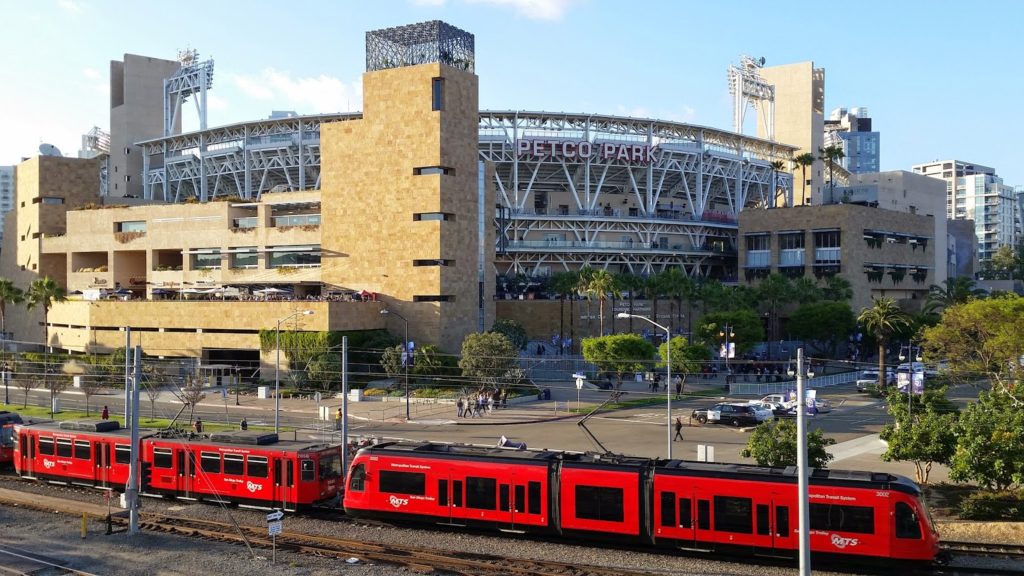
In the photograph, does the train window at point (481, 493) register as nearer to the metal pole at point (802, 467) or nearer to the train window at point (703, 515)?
the train window at point (703, 515)

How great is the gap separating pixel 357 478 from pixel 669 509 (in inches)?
424

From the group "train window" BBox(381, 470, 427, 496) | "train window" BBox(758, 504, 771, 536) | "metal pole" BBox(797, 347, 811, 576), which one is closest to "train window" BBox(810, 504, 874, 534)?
"train window" BBox(758, 504, 771, 536)

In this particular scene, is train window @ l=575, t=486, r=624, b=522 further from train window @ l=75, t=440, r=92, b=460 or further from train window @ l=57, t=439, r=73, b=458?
train window @ l=57, t=439, r=73, b=458

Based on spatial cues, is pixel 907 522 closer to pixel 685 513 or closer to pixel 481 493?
pixel 685 513

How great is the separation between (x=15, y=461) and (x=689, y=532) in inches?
1197

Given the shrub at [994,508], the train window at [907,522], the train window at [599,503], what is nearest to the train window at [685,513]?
the train window at [599,503]

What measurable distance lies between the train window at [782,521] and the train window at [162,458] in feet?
74.2

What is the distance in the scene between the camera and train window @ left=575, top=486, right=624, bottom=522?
2652 centimetres

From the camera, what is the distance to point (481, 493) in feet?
92.6

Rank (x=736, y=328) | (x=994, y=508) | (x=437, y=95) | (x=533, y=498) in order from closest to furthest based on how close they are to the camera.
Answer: (x=533, y=498)
(x=994, y=508)
(x=437, y=95)
(x=736, y=328)

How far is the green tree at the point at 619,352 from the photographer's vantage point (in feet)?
224

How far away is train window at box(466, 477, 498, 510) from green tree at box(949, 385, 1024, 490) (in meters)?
16.3

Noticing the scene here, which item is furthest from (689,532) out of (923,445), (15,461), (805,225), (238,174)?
(238,174)

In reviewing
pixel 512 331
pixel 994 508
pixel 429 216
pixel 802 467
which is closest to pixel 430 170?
pixel 429 216
